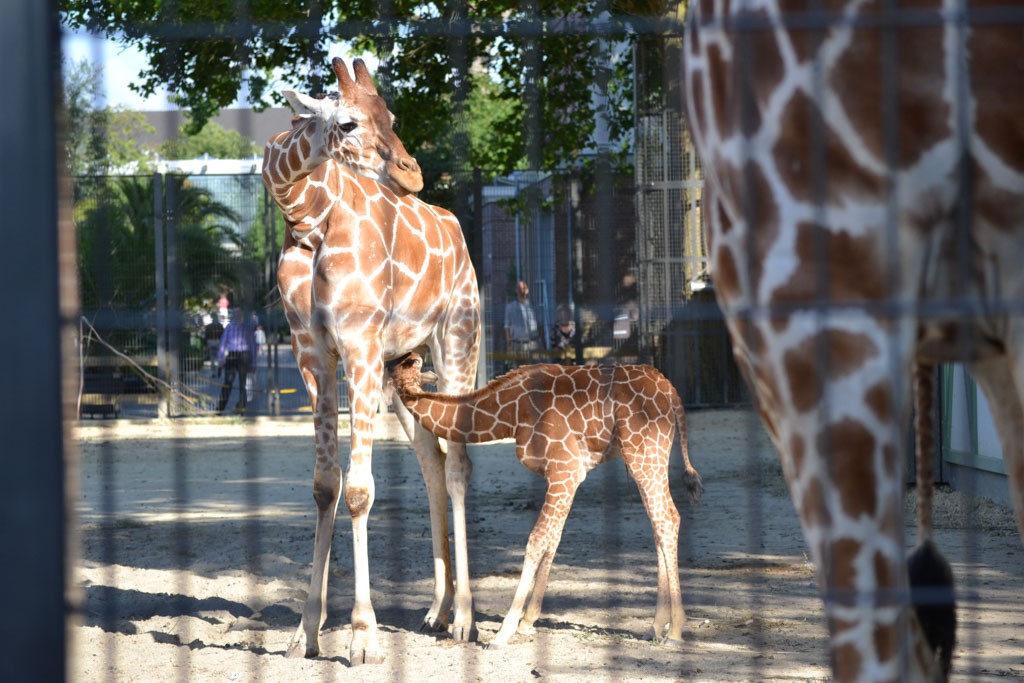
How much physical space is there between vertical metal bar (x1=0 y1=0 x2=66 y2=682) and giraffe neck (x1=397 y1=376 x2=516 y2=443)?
3444mm

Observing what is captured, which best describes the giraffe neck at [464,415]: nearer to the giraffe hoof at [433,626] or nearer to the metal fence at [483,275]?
the metal fence at [483,275]

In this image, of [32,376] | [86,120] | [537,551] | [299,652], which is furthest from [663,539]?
[32,376]

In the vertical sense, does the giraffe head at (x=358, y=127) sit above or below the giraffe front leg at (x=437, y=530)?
above

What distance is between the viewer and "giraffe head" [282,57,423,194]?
16.6ft

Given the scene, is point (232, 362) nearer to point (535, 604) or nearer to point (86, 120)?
point (535, 604)

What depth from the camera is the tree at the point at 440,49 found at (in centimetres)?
215

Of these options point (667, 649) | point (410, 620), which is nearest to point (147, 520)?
point (410, 620)

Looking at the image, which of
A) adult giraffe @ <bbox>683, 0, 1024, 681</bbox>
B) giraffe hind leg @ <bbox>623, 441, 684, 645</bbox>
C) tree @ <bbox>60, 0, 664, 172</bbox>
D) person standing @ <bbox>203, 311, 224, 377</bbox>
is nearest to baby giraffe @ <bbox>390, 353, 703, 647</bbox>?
giraffe hind leg @ <bbox>623, 441, 684, 645</bbox>

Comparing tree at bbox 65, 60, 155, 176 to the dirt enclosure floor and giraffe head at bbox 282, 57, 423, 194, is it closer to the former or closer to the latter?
the dirt enclosure floor

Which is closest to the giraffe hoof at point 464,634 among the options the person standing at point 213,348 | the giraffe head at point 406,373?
the giraffe head at point 406,373

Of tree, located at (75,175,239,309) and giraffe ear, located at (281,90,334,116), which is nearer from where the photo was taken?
tree, located at (75,175,239,309)

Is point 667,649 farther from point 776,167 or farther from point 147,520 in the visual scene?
point 147,520

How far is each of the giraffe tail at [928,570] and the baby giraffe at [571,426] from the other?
2802mm

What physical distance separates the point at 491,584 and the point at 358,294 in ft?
6.27
